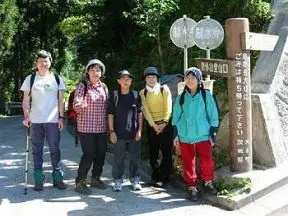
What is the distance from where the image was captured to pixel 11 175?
734 centimetres

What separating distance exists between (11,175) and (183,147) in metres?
2.87

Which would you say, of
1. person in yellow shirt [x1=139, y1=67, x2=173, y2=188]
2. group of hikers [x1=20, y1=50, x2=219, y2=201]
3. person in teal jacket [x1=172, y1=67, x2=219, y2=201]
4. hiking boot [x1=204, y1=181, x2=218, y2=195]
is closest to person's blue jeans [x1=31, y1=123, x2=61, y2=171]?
group of hikers [x1=20, y1=50, x2=219, y2=201]

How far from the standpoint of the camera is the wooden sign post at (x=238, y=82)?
6410 millimetres

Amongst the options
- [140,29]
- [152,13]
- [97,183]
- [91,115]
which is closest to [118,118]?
[91,115]

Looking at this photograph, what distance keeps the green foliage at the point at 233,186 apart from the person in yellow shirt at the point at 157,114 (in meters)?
0.81

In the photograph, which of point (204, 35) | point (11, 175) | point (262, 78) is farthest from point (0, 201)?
point (262, 78)

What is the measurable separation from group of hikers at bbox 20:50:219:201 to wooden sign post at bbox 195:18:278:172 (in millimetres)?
582

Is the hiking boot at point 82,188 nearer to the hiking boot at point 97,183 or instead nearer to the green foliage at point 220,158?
the hiking boot at point 97,183

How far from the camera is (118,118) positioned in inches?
245

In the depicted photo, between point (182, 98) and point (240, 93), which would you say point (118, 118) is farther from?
point (240, 93)

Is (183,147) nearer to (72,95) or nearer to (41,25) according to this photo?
(72,95)

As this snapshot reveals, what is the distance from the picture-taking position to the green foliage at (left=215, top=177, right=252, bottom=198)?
595cm

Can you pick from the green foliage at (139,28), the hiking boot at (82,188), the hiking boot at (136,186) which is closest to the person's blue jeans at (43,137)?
the hiking boot at (82,188)

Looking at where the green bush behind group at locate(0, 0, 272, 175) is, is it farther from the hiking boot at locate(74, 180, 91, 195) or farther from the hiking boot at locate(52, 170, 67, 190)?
the hiking boot at locate(74, 180, 91, 195)
